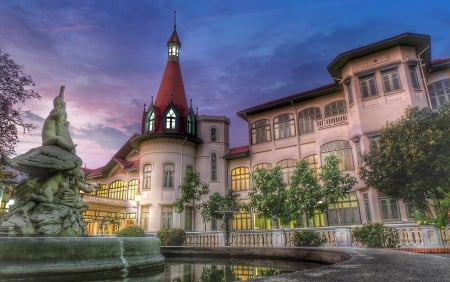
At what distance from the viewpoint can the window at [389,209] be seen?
20.1m

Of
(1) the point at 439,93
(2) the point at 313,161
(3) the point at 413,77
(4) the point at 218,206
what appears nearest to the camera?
(3) the point at 413,77

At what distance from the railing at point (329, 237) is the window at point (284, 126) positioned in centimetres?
1306

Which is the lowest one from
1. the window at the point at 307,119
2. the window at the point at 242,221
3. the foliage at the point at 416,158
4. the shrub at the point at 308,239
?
the shrub at the point at 308,239

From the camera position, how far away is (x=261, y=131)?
30344 mm

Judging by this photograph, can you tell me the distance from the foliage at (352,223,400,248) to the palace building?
5993 millimetres

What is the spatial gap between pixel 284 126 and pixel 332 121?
4.86 metres

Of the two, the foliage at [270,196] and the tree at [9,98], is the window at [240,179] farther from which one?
the tree at [9,98]

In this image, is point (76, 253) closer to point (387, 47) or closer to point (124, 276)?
point (124, 276)

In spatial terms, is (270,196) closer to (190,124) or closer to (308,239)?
(308,239)

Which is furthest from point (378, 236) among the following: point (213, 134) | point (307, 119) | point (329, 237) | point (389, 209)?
point (213, 134)

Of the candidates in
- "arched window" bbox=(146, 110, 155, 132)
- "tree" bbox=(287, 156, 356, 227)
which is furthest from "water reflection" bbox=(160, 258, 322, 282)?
"arched window" bbox=(146, 110, 155, 132)

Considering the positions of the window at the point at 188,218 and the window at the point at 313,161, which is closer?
the window at the point at 313,161

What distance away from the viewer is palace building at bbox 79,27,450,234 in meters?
22.1

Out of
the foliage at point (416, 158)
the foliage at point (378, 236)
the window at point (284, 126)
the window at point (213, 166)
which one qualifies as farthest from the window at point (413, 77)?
the window at point (213, 166)
